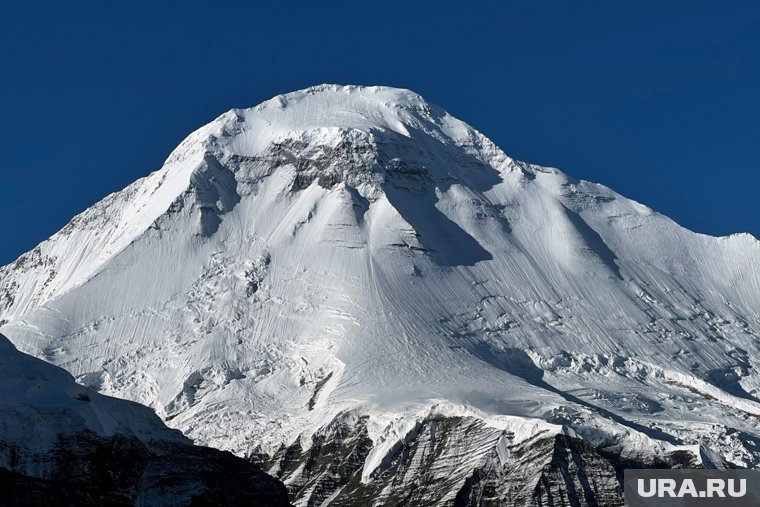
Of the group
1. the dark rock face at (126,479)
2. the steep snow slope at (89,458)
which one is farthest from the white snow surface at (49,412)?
the dark rock face at (126,479)

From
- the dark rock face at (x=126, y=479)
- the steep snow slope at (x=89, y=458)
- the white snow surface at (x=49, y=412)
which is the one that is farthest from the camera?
the white snow surface at (x=49, y=412)

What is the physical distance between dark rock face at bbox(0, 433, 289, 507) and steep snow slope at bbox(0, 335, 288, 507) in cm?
7

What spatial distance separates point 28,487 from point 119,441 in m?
12.2

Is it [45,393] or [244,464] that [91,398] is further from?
[244,464]

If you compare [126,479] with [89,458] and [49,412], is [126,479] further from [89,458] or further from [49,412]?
[49,412]

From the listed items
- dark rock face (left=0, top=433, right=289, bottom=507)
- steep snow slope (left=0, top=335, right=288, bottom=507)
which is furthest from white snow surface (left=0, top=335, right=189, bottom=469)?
dark rock face (left=0, top=433, right=289, bottom=507)

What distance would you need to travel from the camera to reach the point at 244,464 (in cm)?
13000

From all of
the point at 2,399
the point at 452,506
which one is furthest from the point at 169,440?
the point at 452,506

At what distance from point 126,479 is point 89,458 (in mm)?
3124

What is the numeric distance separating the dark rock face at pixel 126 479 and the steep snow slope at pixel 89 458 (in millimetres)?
74

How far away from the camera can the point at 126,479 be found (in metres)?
119

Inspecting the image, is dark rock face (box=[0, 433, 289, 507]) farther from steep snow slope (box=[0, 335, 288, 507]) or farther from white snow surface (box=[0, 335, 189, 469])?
white snow surface (box=[0, 335, 189, 469])

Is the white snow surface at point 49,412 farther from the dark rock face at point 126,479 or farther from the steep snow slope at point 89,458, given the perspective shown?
the dark rock face at point 126,479

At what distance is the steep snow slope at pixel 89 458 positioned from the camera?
378 ft
